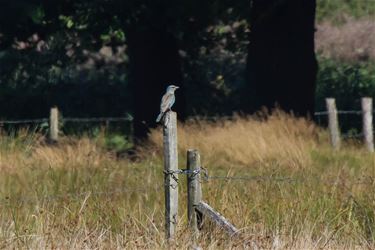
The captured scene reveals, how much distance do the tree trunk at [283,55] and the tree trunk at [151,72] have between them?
190 centimetres

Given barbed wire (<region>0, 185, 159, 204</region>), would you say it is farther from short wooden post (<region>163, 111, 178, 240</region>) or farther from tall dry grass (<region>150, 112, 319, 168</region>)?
tall dry grass (<region>150, 112, 319, 168</region>)

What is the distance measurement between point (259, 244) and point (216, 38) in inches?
610

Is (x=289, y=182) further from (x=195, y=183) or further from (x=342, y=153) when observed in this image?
(x=342, y=153)

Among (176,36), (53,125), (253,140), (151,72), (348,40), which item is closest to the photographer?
(253,140)

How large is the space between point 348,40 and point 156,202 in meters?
25.7

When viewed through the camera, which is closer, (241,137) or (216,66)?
(241,137)

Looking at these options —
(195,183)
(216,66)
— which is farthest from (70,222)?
(216,66)

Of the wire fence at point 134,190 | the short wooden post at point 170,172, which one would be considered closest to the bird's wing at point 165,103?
the wire fence at point 134,190

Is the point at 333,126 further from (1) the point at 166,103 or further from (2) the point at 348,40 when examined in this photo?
(2) the point at 348,40

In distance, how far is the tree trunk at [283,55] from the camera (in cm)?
1998

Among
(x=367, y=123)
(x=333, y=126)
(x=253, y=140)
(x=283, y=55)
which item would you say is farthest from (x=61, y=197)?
(x=367, y=123)

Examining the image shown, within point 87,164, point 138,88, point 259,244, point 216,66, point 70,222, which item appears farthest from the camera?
point 216,66

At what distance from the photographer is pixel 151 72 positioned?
21.7 meters

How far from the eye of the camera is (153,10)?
20250 mm
